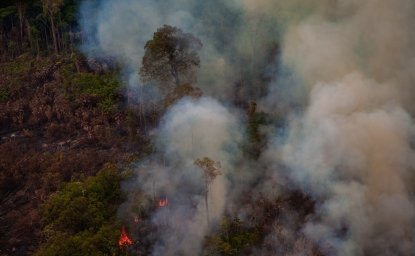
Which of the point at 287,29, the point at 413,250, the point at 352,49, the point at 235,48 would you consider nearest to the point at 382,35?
the point at 352,49

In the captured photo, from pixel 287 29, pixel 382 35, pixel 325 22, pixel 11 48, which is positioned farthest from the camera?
pixel 11 48

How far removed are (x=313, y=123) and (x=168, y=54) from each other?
955cm

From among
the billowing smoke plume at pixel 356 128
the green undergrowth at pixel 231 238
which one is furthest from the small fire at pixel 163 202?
the billowing smoke plume at pixel 356 128

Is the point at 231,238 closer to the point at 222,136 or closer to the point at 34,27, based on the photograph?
the point at 222,136

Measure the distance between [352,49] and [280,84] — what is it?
5570mm

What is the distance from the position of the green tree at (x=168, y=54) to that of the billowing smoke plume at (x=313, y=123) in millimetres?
2564

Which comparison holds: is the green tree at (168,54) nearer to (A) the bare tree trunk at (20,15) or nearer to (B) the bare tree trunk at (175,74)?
(B) the bare tree trunk at (175,74)

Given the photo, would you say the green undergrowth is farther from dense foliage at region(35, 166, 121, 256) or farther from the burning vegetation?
dense foliage at region(35, 166, 121, 256)

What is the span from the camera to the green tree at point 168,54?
28656 millimetres

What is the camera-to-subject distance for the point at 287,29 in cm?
3678

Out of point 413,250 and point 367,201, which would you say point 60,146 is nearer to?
point 367,201

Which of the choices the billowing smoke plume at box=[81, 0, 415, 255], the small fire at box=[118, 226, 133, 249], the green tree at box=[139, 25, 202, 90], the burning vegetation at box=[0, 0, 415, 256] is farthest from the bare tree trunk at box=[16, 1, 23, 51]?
the small fire at box=[118, 226, 133, 249]

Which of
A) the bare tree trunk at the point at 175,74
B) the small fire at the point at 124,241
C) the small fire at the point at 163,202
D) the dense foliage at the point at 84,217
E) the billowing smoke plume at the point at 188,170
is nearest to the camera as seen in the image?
the dense foliage at the point at 84,217

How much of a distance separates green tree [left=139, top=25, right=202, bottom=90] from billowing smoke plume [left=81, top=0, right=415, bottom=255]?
256cm
